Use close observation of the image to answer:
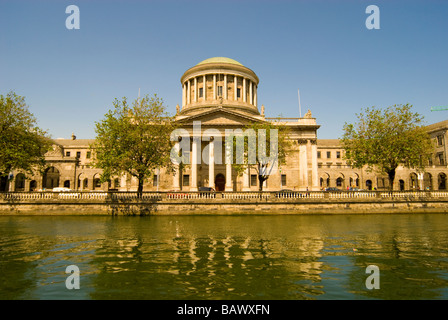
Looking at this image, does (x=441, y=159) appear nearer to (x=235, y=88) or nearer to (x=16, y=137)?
(x=235, y=88)

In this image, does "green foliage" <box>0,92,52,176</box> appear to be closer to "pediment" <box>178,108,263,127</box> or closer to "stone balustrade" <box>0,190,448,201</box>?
"stone balustrade" <box>0,190,448,201</box>

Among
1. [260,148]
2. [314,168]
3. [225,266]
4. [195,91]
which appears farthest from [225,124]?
[225,266]

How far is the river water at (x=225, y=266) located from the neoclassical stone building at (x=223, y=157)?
26.8m

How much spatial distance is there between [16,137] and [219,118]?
26.2 meters

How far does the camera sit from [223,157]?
48.3 m

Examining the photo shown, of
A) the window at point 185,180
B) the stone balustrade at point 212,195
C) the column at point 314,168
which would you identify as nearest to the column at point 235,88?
the column at point 314,168

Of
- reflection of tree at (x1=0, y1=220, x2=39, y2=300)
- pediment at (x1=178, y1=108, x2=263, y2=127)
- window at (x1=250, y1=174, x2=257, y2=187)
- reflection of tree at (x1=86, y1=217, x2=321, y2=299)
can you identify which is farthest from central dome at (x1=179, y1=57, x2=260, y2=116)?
reflection of tree at (x1=0, y1=220, x2=39, y2=300)

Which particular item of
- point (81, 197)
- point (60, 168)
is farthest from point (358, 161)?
point (60, 168)

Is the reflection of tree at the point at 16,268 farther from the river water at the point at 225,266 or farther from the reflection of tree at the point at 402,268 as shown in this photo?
the reflection of tree at the point at 402,268

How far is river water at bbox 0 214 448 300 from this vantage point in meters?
7.29

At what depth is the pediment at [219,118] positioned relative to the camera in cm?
4459

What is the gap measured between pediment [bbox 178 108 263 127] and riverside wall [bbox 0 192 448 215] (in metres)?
16.6
